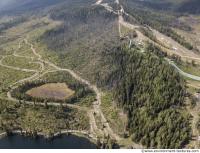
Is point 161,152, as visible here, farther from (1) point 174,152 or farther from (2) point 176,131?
(2) point 176,131

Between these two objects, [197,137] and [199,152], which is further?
[197,137]

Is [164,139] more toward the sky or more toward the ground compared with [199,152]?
more toward the ground

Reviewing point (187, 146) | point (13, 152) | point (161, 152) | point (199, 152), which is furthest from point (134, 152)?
point (13, 152)

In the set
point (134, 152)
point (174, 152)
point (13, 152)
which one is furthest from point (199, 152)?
A: point (13, 152)

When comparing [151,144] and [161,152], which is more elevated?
[161,152]

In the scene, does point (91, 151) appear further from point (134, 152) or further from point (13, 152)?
point (13, 152)

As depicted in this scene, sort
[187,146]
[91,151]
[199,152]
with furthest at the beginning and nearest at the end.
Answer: [187,146] < [91,151] < [199,152]

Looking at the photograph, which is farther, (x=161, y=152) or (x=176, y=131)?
(x=176, y=131)

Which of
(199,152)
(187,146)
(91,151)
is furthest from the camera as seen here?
(187,146)
